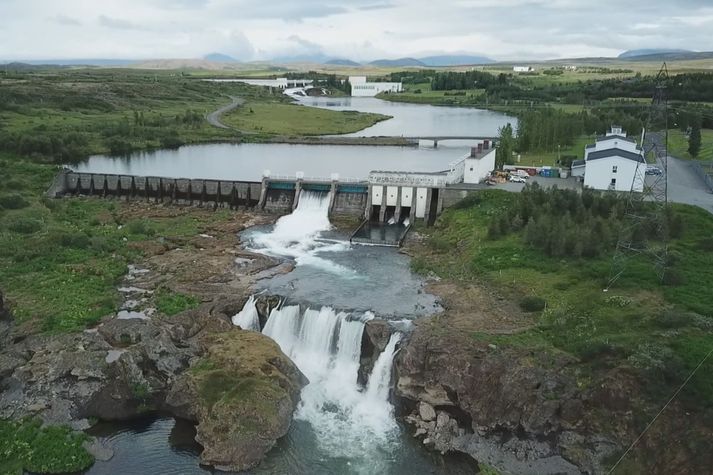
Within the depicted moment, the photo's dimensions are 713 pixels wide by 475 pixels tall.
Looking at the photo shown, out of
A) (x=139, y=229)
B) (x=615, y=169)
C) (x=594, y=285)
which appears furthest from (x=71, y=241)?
(x=615, y=169)

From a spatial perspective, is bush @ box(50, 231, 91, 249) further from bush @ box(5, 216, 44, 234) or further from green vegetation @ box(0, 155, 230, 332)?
bush @ box(5, 216, 44, 234)

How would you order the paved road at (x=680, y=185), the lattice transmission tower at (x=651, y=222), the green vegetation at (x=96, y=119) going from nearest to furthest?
the lattice transmission tower at (x=651, y=222), the paved road at (x=680, y=185), the green vegetation at (x=96, y=119)

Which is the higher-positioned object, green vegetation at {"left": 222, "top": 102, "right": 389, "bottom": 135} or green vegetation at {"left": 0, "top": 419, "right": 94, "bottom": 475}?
green vegetation at {"left": 222, "top": 102, "right": 389, "bottom": 135}

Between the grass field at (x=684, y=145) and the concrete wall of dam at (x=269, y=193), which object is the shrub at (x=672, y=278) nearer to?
the concrete wall of dam at (x=269, y=193)

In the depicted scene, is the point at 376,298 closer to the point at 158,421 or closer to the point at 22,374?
the point at 158,421

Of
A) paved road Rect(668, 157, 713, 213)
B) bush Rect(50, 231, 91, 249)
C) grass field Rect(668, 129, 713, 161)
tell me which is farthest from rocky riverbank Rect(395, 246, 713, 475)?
grass field Rect(668, 129, 713, 161)

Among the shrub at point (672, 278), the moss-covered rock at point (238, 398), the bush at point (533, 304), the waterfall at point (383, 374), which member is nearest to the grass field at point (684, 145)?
the shrub at point (672, 278)

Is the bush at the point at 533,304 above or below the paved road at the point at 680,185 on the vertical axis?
below
